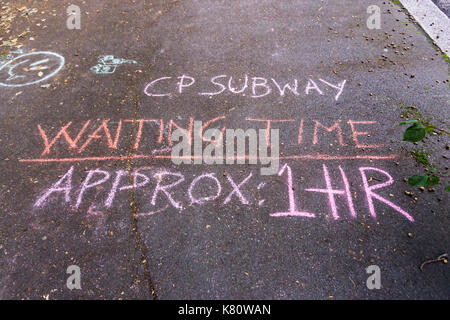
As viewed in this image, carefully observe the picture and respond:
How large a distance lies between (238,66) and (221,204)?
2474mm

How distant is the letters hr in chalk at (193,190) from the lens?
2.88 m

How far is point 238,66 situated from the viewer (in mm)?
4457

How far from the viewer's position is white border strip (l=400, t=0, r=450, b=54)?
15.5ft

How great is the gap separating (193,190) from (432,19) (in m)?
5.42

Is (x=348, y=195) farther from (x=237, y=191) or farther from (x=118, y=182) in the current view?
(x=118, y=182)

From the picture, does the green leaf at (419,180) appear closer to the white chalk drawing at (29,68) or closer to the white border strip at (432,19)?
the white border strip at (432,19)

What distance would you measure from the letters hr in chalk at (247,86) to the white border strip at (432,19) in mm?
2100

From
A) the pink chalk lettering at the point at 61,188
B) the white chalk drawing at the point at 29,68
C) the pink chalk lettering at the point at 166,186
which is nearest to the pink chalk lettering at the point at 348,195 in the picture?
the pink chalk lettering at the point at 166,186

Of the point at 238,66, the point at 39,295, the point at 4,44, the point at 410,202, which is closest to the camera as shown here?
the point at 39,295

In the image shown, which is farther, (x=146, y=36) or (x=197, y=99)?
(x=146, y=36)

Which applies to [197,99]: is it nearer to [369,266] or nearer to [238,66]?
[238,66]

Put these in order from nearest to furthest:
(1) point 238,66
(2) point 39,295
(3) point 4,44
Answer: (2) point 39,295 → (1) point 238,66 → (3) point 4,44

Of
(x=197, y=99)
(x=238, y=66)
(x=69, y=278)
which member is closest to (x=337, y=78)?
(x=238, y=66)

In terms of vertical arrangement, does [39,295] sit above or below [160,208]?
below
